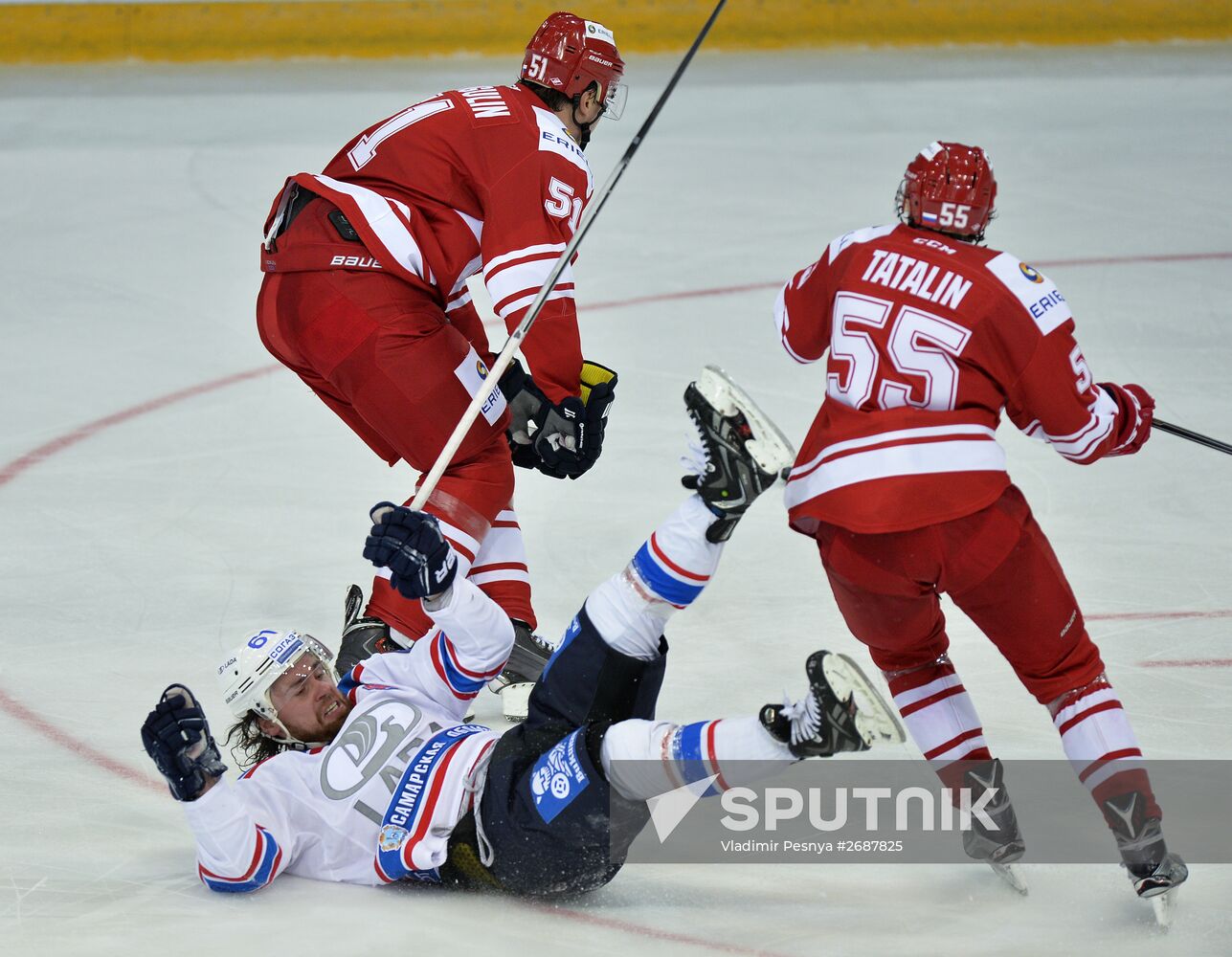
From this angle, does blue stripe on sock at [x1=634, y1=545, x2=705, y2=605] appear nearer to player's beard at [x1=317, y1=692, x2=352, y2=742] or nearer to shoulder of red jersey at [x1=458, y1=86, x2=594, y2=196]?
player's beard at [x1=317, y1=692, x2=352, y2=742]

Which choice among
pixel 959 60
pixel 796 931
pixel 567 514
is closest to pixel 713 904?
pixel 796 931

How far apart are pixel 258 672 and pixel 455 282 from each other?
1.00 metres

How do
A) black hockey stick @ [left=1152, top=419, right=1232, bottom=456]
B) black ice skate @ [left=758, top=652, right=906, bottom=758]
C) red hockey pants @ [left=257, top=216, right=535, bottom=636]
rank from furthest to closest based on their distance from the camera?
1. red hockey pants @ [left=257, top=216, right=535, bottom=636]
2. black hockey stick @ [left=1152, top=419, right=1232, bottom=456]
3. black ice skate @ [left=758, top=652, right=906, bottom=758]

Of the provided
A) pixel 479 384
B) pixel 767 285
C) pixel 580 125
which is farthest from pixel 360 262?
pixel 767 285

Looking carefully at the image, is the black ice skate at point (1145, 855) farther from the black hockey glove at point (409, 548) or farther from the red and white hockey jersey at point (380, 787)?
the black hockey glove at point (409, 548)

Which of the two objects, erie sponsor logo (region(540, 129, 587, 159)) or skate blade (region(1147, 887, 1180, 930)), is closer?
skate blade (region(1147, 887, 1180, 930))

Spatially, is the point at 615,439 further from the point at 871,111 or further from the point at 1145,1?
the point at 1145,1

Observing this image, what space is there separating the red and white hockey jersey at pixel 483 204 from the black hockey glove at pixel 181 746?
1124mm

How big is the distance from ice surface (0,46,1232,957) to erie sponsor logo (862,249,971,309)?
36.8 inches

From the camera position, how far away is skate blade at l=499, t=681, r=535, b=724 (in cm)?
364

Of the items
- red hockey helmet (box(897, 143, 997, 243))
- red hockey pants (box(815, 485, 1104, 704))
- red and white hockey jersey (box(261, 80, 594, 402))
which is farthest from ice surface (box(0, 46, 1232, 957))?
red hockey helmet (box(897, 143, 997, 243))

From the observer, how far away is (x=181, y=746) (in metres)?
2.61

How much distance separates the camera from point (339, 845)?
280cm

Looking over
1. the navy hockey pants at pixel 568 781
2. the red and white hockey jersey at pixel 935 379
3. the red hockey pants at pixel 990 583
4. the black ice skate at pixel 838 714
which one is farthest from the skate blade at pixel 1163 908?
the navy hockey pants at pixel 568 781
